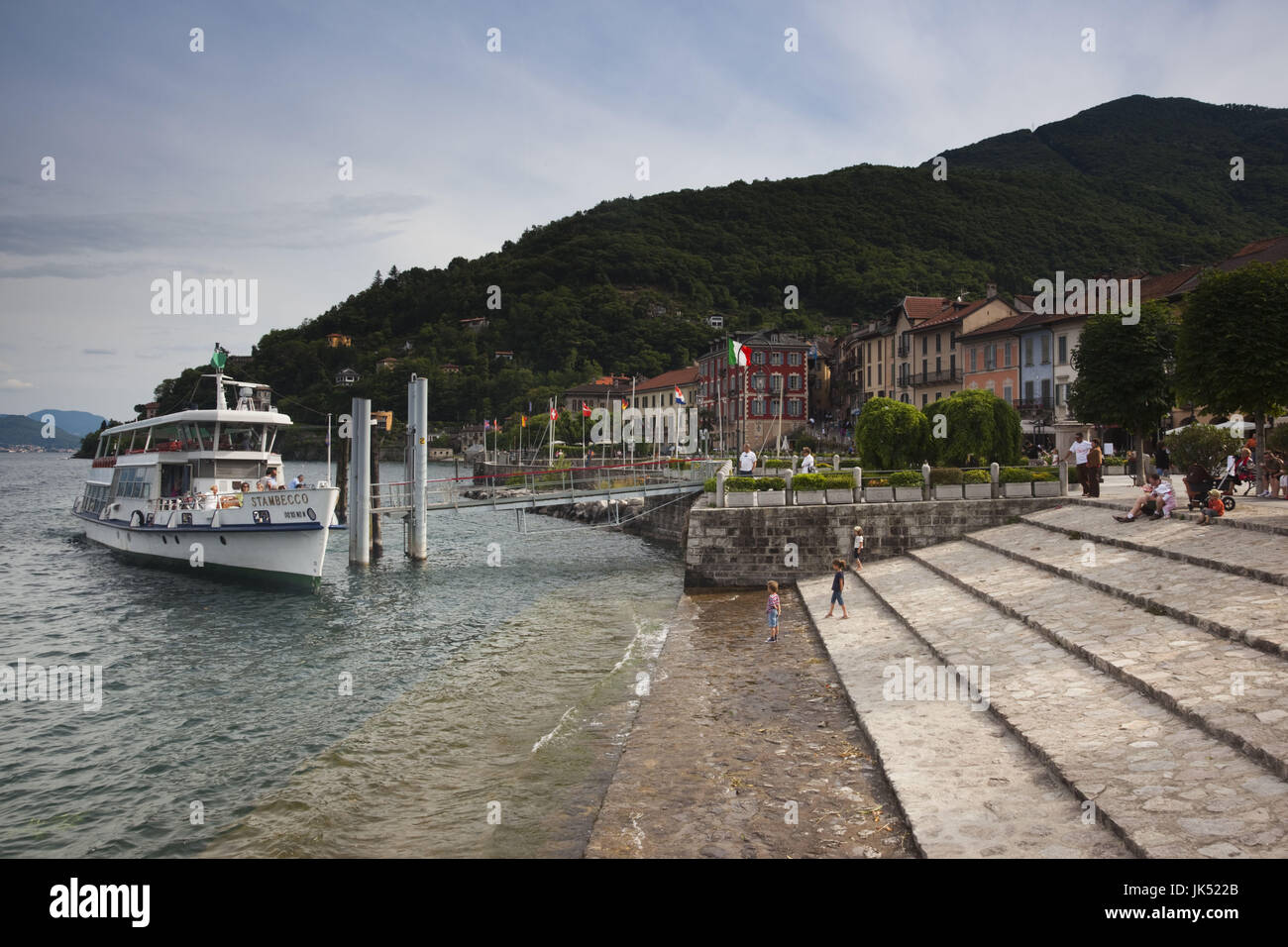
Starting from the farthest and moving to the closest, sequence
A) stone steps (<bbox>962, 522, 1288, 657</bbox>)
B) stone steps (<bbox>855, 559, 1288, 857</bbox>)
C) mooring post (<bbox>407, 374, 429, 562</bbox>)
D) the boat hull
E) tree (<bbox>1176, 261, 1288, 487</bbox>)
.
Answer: mooring post (<bbox>407, 374, 429, 562</bbox>)
the boat hull
tree (<bbox>1176, 261, 1288, 487</bbox>)
stone steps (<bbox>962, 522, 1288, 657</bbox>)
stone steps (<bbox>855, 559, 1288, 857</bbox>)

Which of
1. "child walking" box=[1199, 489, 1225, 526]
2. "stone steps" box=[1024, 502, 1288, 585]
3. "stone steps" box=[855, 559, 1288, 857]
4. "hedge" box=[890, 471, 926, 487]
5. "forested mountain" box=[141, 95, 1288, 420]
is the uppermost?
"forested mountain" box=[141, 95, 1288, 420]

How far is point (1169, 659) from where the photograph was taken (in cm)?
1149

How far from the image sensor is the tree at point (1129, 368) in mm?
32062

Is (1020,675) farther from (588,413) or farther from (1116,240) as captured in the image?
(1116,240)

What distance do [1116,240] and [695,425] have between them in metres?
71.7

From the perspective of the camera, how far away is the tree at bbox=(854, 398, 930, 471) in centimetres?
3331

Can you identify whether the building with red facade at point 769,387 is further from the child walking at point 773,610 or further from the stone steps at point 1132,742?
the stone steps at point 1132,742

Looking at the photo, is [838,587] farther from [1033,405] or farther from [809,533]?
[1033,405]

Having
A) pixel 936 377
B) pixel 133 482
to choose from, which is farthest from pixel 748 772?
pixel 936 377

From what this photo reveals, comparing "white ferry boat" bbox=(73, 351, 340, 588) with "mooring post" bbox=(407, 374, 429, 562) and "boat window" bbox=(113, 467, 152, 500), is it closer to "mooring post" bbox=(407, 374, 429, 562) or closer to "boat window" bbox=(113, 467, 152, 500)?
"boat window" bbox=(113, 467, 152, 500)

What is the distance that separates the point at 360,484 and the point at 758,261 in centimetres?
14129

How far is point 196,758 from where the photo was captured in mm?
13055

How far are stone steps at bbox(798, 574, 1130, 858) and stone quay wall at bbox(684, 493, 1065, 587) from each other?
456 inches

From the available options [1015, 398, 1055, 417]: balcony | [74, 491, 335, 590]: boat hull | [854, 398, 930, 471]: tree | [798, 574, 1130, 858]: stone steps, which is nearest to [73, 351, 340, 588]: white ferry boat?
[74, 491, 335, 590]: boat hull
